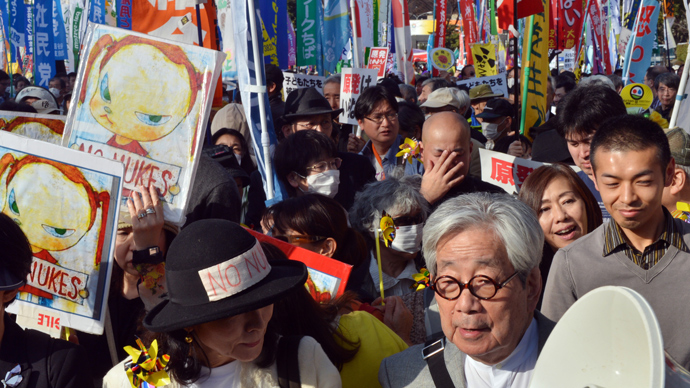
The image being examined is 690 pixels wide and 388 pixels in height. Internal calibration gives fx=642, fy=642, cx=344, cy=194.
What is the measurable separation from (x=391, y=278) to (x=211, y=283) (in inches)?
59.9

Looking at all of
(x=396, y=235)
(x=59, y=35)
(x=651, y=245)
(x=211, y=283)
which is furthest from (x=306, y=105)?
(x=59, y=35)

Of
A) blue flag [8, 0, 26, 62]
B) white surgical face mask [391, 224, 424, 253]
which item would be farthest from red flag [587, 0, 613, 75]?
white surgical face mask [391, 224, 424, 253]

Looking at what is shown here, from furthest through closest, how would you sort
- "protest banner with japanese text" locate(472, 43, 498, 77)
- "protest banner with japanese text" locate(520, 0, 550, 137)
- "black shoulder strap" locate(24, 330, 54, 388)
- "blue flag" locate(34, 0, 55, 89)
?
"blue flag" locate(34, 0, 55, 89) → "protest banner with japanese text" locate(472, 43, 498, 77) → "protest banner with japanese text" locate(520, 0, 550, 137) → "black shoulder strap" locate(24, 330, 54, 388)

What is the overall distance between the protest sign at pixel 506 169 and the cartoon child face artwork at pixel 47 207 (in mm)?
2609

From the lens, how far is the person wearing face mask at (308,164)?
13.2 ft

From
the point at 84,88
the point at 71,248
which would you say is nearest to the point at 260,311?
the point at 71,248

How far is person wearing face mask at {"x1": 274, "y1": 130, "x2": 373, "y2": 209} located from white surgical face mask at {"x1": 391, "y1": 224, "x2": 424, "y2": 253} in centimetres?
89

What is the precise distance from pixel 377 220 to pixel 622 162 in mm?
1282

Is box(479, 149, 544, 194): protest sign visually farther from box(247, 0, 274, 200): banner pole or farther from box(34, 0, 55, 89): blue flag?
box(34, 0, 55, 89): blue flag

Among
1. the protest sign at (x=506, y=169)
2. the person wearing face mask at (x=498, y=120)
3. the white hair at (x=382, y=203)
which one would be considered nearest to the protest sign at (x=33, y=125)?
the white hair at (x=382, y=203)

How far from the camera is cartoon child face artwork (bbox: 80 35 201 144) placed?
2945 mm

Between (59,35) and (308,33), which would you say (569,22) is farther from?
(59,35)

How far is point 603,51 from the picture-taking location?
1692cm

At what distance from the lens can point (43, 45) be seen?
13281 mm
